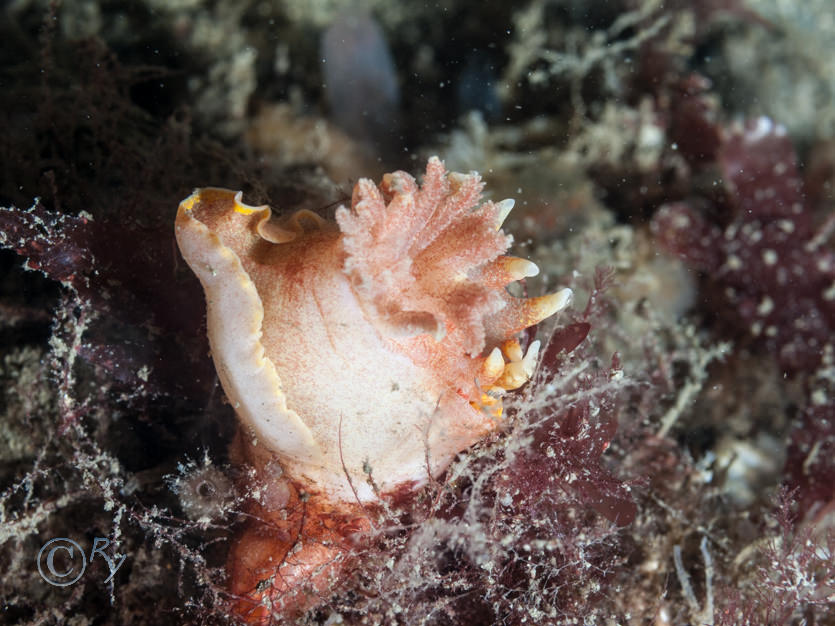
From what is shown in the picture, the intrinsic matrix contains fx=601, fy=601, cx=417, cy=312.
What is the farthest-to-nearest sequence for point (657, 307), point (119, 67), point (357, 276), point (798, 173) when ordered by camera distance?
point (798, 173) → point (657, 307) → point (119, 67) → point (357, 276)

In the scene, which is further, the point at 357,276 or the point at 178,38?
the point at 178,38

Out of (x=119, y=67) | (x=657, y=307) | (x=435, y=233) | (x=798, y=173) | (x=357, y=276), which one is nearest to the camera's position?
(x=357, y=276)

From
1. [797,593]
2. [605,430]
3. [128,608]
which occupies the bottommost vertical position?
[128,608]

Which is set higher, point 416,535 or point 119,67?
point 119,67

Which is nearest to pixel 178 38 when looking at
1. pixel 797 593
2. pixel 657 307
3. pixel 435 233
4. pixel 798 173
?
pixel 435 233

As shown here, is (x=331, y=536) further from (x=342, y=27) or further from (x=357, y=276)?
(x=342, y=27)

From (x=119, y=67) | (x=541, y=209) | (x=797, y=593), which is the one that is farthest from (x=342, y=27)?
(x=797, y=593)

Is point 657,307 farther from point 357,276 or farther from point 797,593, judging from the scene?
point 357,276
